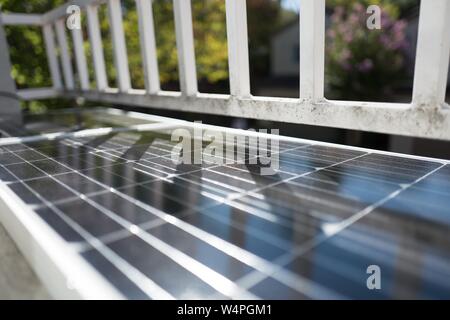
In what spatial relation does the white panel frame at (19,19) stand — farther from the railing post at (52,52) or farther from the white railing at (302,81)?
the white railing at (302,81)

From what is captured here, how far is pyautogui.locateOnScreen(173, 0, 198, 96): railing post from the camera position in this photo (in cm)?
365

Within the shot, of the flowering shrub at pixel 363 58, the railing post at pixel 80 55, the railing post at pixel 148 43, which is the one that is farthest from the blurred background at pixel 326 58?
the railing post at pixel 148 43

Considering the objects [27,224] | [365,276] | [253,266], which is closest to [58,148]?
[27,224]

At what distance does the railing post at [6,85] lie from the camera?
591 centimetres

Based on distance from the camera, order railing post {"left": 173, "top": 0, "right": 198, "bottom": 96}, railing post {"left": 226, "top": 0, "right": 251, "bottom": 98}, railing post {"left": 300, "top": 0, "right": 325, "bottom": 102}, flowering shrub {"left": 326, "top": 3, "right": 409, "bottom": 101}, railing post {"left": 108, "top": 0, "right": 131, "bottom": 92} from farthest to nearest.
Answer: flowering shrub {"left": 326, "top": 3, "right": 409, "bottom": 101} < railing post {"left": 108, "top": 0, "right": 131, "bottom": 92} < railing post {"left": 173, "top": 0, "right": 198, "bottom": 96} < railing post {"left": 226, "top": 0, "right": 251, "bottom": 98} < railing post {"left": 300, "top": 0, "right": 325, "bottom": 102}

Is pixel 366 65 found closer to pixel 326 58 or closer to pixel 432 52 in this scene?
pixel 326 58

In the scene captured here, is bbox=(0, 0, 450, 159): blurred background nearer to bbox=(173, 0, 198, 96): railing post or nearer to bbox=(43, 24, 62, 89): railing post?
bbox=(43, 24, 62, 89): railing post

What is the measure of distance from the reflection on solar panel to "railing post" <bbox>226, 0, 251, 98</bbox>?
102 centimetres

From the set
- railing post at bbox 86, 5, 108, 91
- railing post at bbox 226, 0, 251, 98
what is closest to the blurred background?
railing post at bbox 86, 5, 108, 91

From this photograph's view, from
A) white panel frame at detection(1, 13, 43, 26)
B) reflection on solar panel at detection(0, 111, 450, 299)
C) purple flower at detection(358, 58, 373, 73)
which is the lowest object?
reflection on solar panel at detection(0, 111, 450, 299)

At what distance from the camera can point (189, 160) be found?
8.45 feet

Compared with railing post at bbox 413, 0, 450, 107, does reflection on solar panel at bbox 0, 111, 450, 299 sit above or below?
below

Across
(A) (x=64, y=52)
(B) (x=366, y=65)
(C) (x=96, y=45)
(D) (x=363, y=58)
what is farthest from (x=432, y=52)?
(D) (x=363, y=58)
